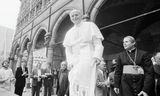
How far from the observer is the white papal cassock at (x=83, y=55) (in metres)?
2.18

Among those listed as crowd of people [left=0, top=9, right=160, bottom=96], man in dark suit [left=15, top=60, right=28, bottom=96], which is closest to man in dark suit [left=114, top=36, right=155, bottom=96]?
crowd of people [left=0, top=9, right=160, bottom=96]

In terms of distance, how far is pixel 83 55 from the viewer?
2283 millimetres

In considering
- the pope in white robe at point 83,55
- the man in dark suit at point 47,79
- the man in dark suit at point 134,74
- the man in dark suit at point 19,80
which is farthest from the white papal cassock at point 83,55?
the man in dark suit at point 47,79

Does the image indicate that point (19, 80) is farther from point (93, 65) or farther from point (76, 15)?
point (93, 65)

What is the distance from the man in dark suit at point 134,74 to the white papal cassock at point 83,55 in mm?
741

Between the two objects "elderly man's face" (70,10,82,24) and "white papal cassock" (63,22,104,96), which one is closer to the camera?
"white papal cassock" (63,22,104,96)

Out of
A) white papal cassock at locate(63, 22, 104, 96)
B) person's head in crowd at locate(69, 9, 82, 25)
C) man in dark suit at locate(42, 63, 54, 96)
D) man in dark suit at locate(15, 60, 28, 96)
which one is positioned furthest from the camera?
man in dark suit at locate(42, 63, 54, 96)

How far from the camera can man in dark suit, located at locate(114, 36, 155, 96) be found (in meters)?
2.53

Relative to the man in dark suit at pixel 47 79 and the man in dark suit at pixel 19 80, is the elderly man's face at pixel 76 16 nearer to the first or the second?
the man in dark suit at pixel 19 80

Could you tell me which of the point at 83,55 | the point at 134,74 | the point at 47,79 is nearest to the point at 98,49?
the point at 83,55

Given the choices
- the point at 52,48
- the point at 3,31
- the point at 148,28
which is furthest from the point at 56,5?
the point at 3,31

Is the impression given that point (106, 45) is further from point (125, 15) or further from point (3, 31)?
point (3, 31)

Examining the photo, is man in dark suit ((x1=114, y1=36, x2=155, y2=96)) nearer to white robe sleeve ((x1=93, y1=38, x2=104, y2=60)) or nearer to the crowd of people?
the crowd of people

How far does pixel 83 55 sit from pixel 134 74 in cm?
97
